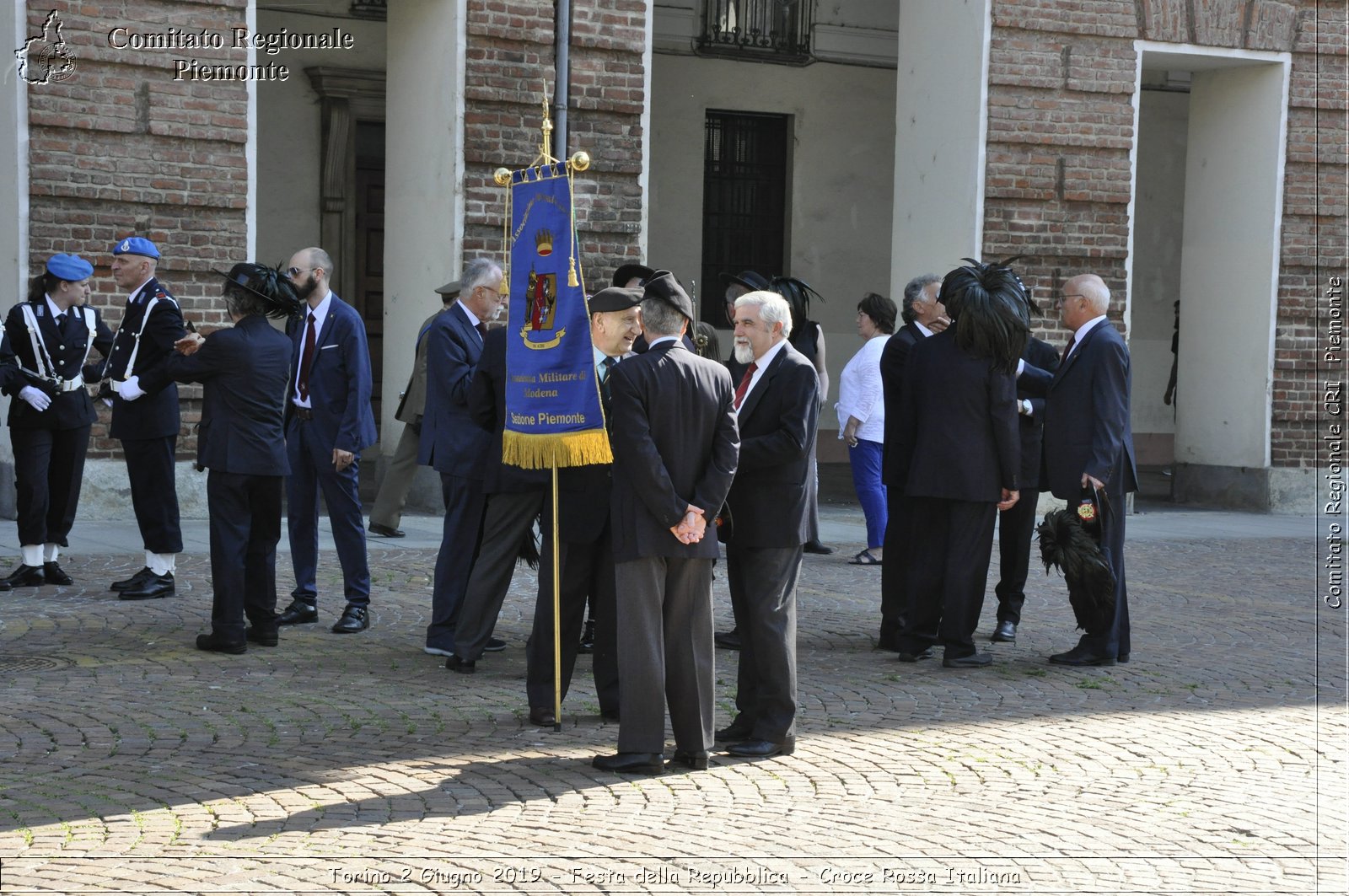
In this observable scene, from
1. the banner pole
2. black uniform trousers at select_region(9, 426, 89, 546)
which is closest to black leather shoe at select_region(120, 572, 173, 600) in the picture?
black uniform trousers at select_region(9, 426, 89, 546)

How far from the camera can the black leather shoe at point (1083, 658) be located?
782 cm

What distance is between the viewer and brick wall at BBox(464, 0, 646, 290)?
500 inches

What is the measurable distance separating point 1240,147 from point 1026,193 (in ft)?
9.08

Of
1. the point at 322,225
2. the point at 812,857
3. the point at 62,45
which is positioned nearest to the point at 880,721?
the point at 812,857

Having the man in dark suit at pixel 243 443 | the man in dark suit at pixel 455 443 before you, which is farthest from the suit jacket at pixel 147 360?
the man in dark suit at pixel 455 443

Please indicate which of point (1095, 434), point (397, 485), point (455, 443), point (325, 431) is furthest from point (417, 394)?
point (1095, 434)

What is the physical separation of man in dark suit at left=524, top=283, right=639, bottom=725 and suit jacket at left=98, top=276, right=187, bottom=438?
10.4 feet

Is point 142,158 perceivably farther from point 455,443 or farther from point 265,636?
point 455,443

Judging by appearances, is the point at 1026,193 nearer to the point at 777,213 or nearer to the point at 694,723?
the point at 777,213

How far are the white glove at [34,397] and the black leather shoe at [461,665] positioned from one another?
11.1 feet

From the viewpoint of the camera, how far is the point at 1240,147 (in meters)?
15.5

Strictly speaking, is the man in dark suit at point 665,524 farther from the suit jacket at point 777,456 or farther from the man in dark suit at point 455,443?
the man in dark suit at point 455,443

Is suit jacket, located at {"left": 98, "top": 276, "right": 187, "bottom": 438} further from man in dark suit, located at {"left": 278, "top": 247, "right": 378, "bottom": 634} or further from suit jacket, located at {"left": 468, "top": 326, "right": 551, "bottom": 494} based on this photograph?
suit jacket, located at {"left": 468, "top": 326, "right": 551, "bottom": 494}

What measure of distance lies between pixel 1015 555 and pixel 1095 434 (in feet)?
3.34
